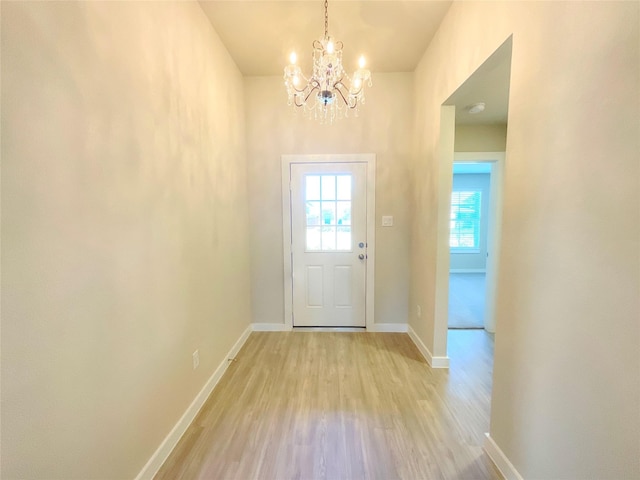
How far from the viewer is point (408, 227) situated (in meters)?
3.11

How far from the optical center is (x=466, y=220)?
6.83 m

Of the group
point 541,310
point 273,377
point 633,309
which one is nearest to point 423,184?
point 541,310

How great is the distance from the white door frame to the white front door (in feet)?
0.15

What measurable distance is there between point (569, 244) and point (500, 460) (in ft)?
4.01

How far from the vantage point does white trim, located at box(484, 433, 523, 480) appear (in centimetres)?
137

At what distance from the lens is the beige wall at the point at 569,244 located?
84 cm

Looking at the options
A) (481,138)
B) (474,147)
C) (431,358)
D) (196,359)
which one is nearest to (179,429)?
(196,359)

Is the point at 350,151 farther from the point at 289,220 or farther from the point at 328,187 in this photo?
the point at 289,220

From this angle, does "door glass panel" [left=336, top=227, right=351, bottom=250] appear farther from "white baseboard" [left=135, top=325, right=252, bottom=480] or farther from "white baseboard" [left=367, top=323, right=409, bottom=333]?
"white baseboard" [left=135, top=325, right=252, bottom=480]

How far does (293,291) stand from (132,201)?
7.23 feet

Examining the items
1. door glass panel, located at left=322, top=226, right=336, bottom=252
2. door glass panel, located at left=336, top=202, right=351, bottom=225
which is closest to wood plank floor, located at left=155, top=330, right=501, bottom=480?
door glass panel, located at left=322, top=226, right=336, bottom=252

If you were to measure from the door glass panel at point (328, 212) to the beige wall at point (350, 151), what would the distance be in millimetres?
314

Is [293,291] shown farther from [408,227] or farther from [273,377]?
[408,227]

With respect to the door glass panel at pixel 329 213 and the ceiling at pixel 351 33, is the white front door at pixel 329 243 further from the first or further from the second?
the ceiling at pixel 351 33
